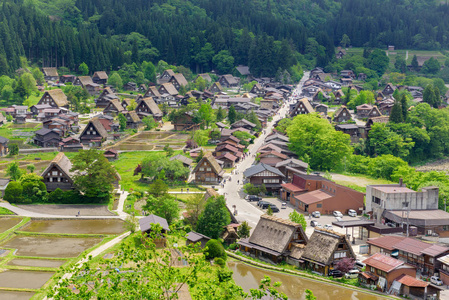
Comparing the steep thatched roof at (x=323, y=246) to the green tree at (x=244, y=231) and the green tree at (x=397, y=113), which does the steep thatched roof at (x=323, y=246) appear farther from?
the green tree at (x=397, y=113)

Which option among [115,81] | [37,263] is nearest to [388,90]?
[115,81]

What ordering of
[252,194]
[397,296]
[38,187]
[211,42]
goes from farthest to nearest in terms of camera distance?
[211,42] → [252,194] → [38,187] → [397,296]

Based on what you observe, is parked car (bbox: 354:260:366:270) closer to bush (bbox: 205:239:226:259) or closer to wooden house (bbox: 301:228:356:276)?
wooden house (bbox: 301:228:356:276)

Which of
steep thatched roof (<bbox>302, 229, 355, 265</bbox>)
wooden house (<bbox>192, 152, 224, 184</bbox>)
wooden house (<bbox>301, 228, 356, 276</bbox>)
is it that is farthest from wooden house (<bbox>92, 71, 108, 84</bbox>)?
wooden house (<bbox>301, 228, 356, 276</bbox>)

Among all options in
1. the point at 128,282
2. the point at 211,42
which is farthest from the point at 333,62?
the point at 128,282

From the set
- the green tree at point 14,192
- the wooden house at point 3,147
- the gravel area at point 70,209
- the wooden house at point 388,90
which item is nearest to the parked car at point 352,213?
the gravel area at point 70,209

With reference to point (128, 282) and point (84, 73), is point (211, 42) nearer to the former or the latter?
point (84, 73)

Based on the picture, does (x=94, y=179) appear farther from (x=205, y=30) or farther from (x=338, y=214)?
(x=205, y=30)
